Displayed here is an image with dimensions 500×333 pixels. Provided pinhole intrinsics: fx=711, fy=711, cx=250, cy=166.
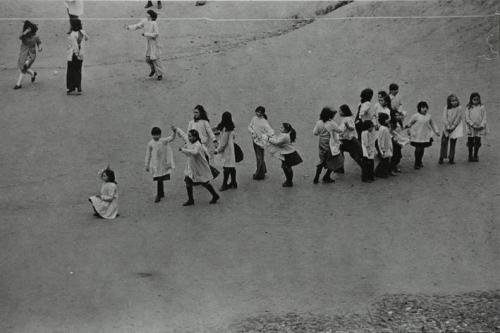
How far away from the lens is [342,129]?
12078 mm

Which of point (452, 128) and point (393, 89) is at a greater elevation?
point (393, 89)

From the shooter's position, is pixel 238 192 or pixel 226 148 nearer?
pixel 238 192

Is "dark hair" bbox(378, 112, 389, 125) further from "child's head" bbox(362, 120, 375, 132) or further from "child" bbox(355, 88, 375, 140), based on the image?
"child" bbox(355, 88, 375, 140)

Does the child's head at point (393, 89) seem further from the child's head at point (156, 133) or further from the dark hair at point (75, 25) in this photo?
the dark hair at point (75, 25)

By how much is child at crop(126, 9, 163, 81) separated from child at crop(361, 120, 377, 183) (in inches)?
279

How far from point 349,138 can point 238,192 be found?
7.09ft

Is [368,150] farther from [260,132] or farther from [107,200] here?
[107,200]

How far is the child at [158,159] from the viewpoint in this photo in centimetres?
1154

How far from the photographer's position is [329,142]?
39.0 ft

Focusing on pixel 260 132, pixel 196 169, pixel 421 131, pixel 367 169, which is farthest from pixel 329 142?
pixel 196 169

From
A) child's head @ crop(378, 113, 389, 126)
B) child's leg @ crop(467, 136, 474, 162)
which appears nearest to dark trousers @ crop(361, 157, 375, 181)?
child's head @ crop(378, 113, 389, 126)

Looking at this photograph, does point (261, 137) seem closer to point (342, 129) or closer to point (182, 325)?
point (342, 129)

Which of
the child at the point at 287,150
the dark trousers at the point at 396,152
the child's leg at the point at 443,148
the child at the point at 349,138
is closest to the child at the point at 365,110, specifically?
the child at the point at 349,138

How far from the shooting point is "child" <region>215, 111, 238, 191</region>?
11961 millimetres
